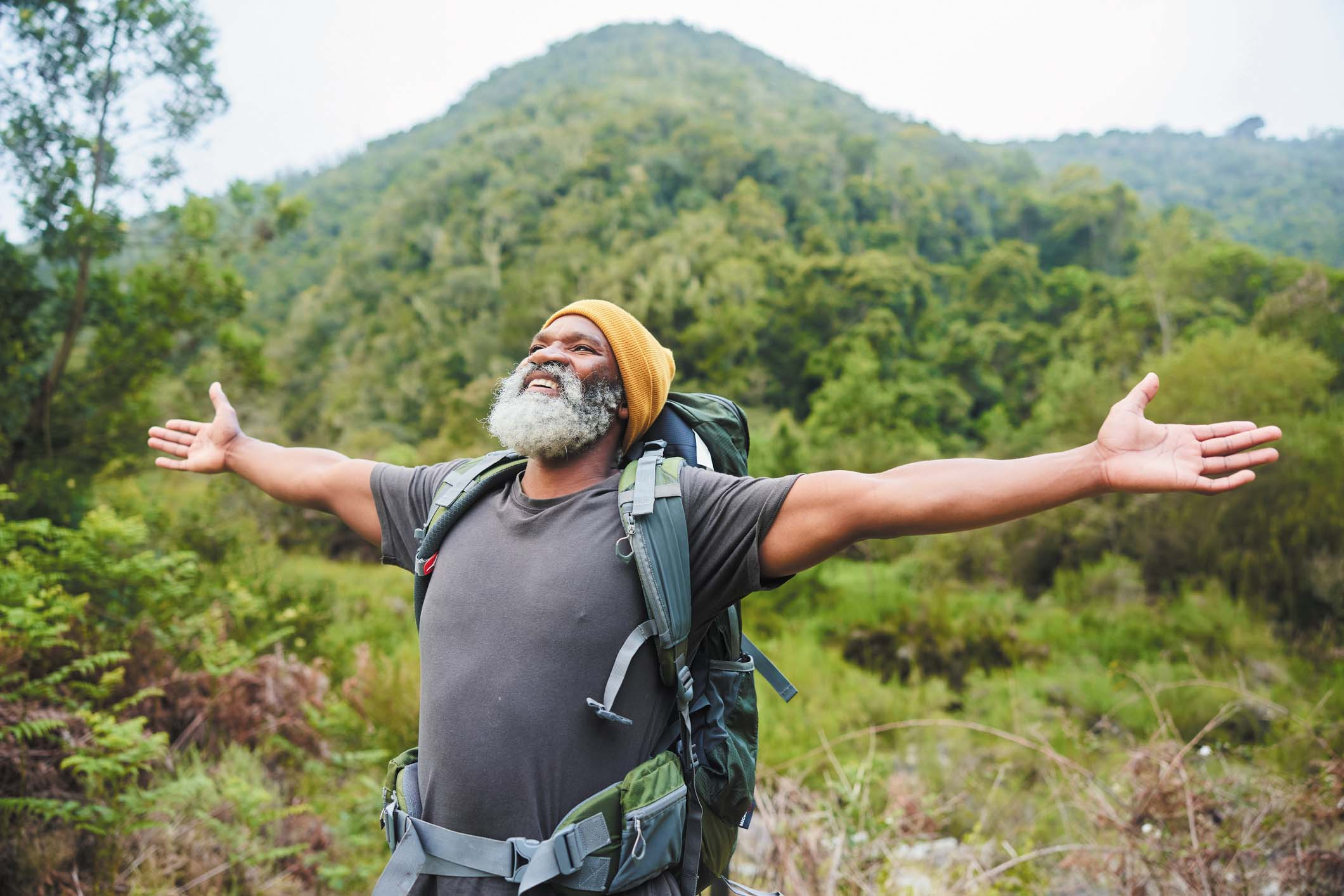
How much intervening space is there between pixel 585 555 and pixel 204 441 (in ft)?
4.77

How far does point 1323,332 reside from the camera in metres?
16.2

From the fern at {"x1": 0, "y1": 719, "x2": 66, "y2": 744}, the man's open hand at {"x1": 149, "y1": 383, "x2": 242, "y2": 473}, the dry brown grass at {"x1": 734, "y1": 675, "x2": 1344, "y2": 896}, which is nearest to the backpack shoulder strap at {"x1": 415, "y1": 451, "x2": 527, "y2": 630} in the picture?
the man's open hand at {"x1": 149, "y1": 383, "x2": 242, "y2": 473}

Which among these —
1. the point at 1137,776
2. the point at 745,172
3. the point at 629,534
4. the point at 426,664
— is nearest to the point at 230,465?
the point at 426,664

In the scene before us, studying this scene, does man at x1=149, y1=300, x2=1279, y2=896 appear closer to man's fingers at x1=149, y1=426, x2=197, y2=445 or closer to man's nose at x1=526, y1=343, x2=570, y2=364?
man's nose at x1=526, y1=343, x2=570, y2=364

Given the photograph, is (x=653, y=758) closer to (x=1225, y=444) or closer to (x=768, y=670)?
(x=768, y=670)

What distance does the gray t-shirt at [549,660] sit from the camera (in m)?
1.55

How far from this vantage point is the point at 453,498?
1852 mm

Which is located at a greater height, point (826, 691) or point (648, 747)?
point (648, 747)

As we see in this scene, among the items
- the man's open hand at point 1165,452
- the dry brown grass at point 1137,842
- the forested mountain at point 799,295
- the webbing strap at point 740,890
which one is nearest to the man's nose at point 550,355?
the man's open hand at point 1165,452

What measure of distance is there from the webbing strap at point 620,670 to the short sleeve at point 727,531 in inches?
5.6

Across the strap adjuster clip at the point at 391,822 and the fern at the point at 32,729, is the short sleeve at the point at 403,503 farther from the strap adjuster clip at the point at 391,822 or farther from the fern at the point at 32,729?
the fern at the point at 32,729

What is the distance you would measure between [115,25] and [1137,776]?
367 inches

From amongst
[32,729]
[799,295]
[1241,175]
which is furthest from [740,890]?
[1241,175]

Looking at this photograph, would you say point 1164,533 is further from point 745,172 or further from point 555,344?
point 745,172
